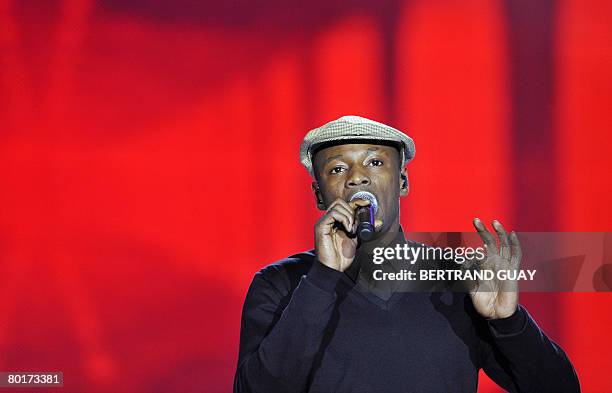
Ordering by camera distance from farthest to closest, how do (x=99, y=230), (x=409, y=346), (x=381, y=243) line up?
1. (x=99, y=230)
2. (x=381, y=243)
3. (x=409, y=346)

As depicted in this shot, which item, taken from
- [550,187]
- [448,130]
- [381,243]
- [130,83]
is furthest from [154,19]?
[550,187]

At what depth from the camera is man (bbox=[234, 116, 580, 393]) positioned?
155 centimetres

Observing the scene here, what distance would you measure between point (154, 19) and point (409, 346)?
1594 mm

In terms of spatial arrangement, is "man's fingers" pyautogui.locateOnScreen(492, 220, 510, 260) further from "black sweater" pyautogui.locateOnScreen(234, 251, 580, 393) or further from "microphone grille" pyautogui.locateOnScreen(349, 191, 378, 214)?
"microphone grille" pyautogui.locateOnScreen(349, 191, 378, 214)

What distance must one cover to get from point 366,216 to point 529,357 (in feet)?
1.54

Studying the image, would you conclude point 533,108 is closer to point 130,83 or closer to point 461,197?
point 461,197

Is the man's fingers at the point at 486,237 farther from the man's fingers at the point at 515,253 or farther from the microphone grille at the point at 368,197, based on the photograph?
the microphone grille at the point at 368,197

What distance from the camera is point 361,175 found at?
5.96 ft

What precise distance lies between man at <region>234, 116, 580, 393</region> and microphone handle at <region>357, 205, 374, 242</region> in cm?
2

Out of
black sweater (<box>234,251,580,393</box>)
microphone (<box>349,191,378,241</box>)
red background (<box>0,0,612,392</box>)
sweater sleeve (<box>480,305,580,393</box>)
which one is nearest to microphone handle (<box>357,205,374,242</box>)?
microphone (<box>349,191,378,241</box>)

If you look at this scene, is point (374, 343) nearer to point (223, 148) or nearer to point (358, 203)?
point (358, 203)

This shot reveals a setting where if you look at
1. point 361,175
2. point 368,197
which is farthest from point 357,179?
point 368,197

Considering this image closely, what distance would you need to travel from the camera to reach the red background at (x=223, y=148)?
8.51 feet

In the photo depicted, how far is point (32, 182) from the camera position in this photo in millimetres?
2617
